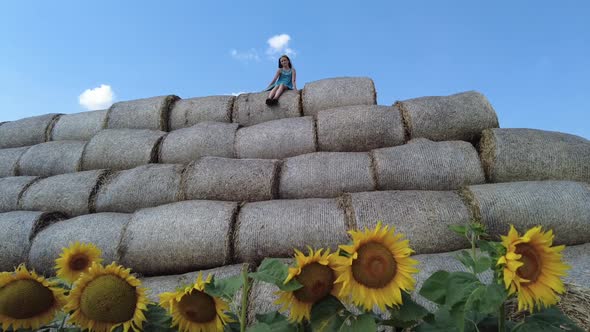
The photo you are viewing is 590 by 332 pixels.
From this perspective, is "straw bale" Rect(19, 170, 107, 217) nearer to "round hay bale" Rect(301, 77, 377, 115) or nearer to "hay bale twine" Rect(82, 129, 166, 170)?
"hay bale twine" Rect(82, 129, 166, 170)

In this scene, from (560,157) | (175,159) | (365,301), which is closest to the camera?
(365,301)

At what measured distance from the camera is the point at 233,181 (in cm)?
407

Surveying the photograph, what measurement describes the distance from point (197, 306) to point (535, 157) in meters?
4.13

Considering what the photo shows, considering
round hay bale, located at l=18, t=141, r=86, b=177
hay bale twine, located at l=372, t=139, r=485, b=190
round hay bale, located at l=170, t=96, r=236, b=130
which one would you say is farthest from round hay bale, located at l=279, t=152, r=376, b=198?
round hay bale, located at l=18, t=141, r=86, b=177

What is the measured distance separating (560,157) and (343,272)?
13.1ft

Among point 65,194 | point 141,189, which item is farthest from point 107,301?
point 65,194

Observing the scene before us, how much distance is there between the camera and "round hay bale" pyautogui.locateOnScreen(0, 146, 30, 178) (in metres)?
6.02

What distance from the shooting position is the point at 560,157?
4.00 metres

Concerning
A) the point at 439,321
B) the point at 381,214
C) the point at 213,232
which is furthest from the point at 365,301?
the point at 213,232

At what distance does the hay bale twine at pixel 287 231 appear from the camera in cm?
331

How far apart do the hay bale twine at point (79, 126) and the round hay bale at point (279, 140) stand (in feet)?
9.68

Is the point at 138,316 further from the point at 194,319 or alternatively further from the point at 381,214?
the point at 381,214

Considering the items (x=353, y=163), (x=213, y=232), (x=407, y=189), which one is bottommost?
(x=213, y=232)

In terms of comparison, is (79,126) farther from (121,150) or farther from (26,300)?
(26,300)
